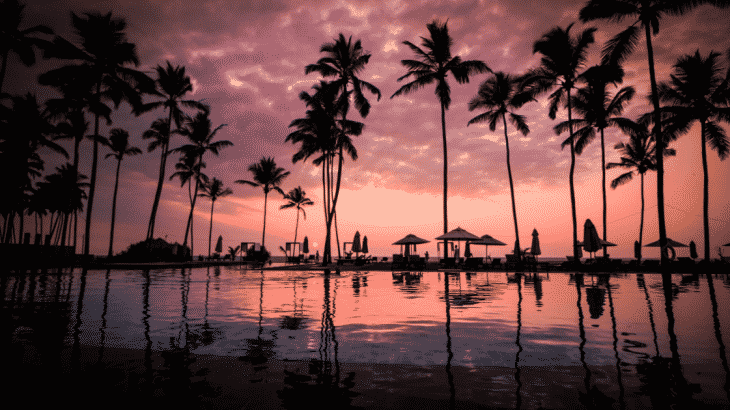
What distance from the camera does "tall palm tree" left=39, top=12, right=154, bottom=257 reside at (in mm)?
22328

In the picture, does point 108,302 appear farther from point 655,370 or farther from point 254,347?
point 655,370

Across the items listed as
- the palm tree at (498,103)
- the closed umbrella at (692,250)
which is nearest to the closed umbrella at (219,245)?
the palm tree at (498,103)

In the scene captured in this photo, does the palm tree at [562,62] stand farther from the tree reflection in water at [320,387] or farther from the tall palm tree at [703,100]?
the tree reflection in water at [320,387]

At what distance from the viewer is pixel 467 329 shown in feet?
17.6

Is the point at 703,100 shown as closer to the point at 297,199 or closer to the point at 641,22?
the point at 641,22

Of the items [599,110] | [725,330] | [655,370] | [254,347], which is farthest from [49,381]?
[599,110]

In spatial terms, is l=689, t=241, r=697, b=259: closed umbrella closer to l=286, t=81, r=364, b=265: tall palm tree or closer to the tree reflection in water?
l=286, t=81, r=364, b=265: tall palm tree

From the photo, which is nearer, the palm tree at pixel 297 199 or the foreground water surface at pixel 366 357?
the foreground water surface at pixel 366 357

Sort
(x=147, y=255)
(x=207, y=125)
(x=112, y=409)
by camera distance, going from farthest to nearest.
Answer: (x=207, y=125)
(x=147, y=255)
(x=112, y=409)

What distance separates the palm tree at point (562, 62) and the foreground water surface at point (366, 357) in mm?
Answer: 21391

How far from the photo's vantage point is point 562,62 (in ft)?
79.6

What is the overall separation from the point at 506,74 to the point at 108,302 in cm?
3052

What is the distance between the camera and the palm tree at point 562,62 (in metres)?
24.0

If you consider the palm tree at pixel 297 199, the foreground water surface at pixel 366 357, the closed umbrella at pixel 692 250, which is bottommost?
the foreground water surface at pixel 366 357
